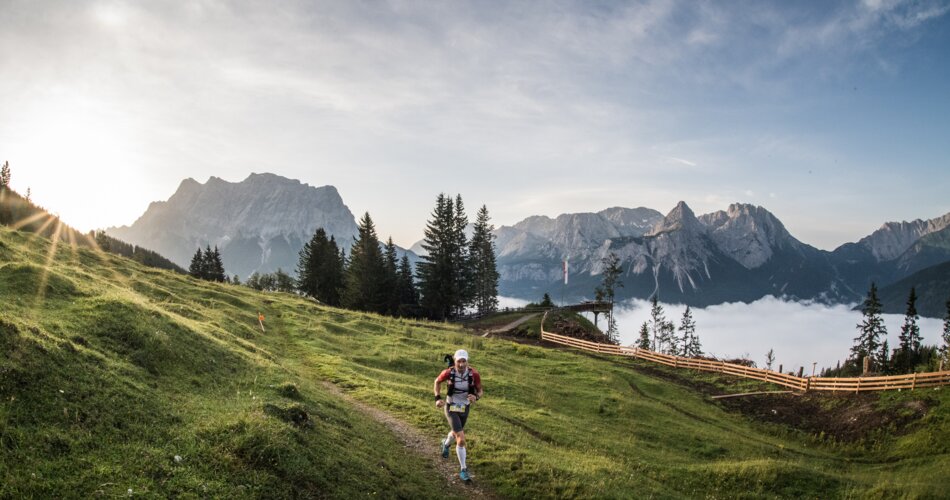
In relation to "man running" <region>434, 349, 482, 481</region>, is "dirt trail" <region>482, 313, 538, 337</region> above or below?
below

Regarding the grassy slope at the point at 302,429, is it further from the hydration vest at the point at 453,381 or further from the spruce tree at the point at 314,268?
the spruce tree at the point at 314,268

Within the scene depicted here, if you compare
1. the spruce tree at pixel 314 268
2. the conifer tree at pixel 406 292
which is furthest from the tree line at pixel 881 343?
the spruce tree at pixel 314 268

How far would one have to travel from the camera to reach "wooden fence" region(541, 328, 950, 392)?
29.1 m

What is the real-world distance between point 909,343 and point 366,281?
104 meters

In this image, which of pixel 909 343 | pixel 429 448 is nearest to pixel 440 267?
pixel 429 448

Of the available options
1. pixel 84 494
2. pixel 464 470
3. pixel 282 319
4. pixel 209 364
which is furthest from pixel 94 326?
pixel 282 319

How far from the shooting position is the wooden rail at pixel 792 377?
29.1 metres

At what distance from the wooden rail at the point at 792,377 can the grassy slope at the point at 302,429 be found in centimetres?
169

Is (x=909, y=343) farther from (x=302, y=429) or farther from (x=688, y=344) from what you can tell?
(x=302, y=429)

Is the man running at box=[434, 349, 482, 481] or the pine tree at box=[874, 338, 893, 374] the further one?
the pine tree at box=[874, 338, 893, 374]

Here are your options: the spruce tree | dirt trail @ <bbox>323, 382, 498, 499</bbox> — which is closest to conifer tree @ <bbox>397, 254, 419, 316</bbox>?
the spruce tree

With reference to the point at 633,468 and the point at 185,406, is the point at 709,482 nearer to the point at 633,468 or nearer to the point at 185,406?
the point at 633,468

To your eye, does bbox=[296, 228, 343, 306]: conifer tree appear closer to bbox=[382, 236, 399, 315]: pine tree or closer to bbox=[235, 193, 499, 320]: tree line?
bbox=[235, 193, 499, 320]: tree line

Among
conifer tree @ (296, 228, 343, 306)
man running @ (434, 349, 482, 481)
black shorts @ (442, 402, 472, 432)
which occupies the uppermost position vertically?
conifer tree @ (296, 228, 343, 306)
